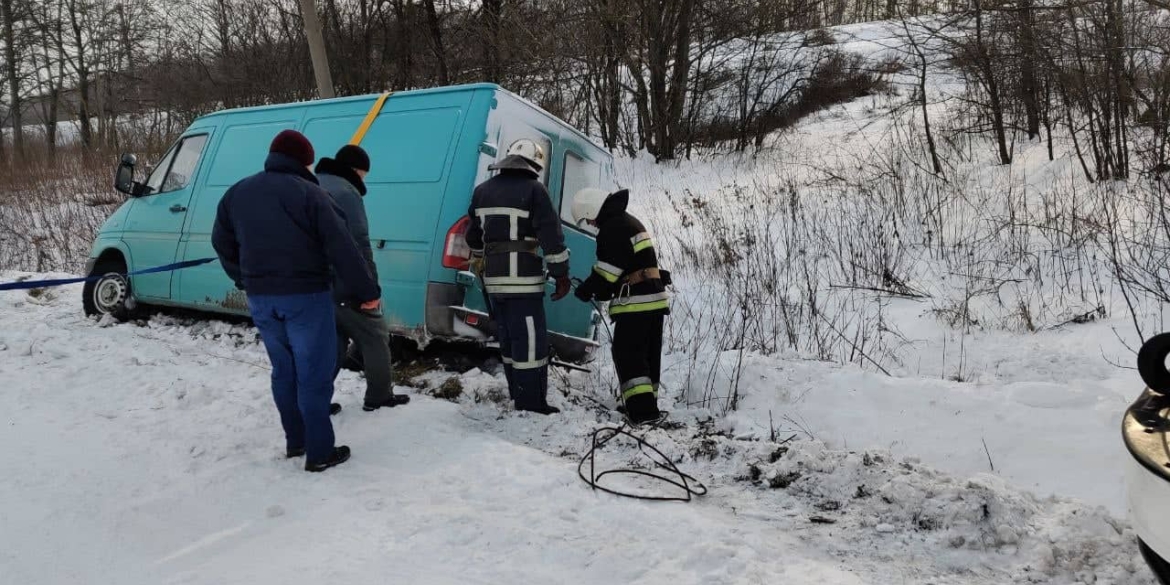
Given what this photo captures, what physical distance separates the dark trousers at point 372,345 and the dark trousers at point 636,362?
4.77 feet

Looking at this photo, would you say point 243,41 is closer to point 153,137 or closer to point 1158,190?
point 153,137

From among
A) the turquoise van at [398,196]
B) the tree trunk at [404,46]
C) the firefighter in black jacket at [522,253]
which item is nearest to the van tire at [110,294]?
the turquoise van at [398,196]

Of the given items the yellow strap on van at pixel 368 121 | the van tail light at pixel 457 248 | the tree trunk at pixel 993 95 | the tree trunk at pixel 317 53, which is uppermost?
the tree trunk at pixel 317 53

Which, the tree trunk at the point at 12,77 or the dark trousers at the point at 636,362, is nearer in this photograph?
the dark trousers at the point at 636,362

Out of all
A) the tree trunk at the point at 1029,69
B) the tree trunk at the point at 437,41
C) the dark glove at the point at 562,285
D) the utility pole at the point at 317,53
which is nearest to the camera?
the dark glove at the point at 562,285

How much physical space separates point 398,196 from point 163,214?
118 inches

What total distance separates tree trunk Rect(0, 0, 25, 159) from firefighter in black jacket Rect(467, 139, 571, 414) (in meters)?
22.8

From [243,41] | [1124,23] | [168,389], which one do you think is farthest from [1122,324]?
[243,41]

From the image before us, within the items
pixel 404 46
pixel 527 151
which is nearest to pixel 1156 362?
pixel 527 151

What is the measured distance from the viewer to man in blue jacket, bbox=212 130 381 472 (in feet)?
11.1

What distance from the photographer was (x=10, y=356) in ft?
18.5

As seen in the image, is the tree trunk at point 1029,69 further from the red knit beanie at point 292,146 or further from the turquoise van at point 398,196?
the red knit beanie at point 292,146

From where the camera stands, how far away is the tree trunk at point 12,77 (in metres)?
24.0

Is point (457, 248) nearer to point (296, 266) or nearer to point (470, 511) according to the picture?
point (296, 266)
